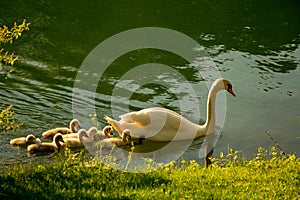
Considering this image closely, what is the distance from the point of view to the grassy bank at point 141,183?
20.6 feet

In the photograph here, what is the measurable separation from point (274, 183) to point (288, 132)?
12.3 ft

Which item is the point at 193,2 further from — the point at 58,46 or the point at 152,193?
the point at 152,193

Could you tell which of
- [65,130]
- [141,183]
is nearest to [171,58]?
[65,130]

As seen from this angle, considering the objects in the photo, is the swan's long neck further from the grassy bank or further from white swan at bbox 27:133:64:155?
the grassy bank

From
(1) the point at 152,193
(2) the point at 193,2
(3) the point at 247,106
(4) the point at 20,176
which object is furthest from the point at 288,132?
(2) the point at 193,2

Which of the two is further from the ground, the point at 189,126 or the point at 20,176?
the point at 20,176

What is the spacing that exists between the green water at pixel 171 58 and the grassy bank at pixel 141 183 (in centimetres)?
227

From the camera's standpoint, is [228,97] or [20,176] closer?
[20,176]

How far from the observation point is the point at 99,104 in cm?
1129

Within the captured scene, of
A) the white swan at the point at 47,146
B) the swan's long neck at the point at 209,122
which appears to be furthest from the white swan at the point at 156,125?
the white swan at the point at 47,146

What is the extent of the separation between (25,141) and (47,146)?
0.35 m

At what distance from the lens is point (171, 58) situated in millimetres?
14438

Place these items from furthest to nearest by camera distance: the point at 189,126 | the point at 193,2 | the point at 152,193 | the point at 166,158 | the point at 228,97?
the point at 193,2, the point at 228,97, the point at 189,126, the point at 166,158, the point at 152,193

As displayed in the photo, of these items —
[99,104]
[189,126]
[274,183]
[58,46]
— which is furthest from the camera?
[58,46]
